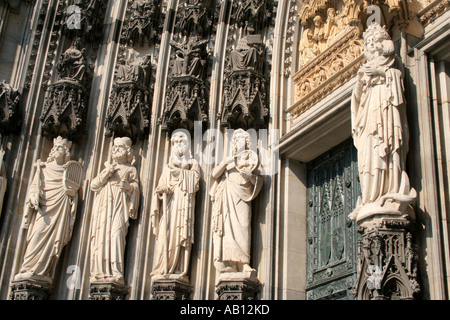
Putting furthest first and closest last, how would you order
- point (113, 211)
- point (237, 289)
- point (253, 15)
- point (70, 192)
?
point (253, 15), point (70, 192), point (113, 211), point (237, 289)

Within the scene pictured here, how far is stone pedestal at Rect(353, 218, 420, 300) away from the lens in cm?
615

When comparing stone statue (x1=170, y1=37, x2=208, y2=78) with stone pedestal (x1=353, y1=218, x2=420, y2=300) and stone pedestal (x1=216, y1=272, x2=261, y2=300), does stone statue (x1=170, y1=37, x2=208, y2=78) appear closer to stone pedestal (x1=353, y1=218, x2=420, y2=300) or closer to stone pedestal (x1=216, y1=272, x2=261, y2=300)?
stone pedestal (x1=216, y1=272, x2=261, y2=300)

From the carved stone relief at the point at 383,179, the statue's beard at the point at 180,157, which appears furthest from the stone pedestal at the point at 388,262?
the statue's beard at the point at 180,157

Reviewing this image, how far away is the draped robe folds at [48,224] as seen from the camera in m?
9.00

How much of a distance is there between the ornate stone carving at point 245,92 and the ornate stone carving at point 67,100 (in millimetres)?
2253

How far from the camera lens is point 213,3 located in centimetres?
1063

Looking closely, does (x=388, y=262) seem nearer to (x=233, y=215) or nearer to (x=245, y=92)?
(x=233, y=215)

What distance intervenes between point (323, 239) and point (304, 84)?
2234 millimetres

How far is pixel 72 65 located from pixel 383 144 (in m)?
5.55

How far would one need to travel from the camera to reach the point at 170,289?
8.41 meters

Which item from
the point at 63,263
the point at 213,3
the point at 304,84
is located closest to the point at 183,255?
the point at 63,263

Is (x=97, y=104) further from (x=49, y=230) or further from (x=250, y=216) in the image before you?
(x=250, y=216)

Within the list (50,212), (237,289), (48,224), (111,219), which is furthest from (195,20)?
(237,289)

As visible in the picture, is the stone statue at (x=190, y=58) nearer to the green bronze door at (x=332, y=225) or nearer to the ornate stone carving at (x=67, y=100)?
the ornate stone carving at (x=67, y=100)
